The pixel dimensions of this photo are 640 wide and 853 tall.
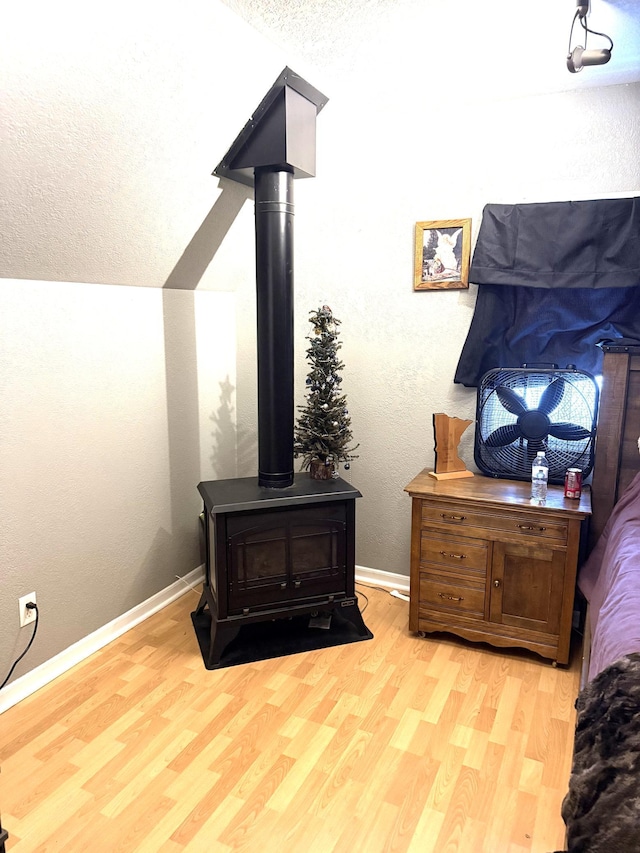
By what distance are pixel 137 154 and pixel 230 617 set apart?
179 centimetres

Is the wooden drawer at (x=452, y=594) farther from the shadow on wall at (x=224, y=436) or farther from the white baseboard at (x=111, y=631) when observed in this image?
the shadow on wall at (x=224, y=436)

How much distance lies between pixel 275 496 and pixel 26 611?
1.02 metres

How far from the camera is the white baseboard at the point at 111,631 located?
7.17 feet

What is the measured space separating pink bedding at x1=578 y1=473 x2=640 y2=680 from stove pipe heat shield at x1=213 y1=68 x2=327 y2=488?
Answer: 129 cm

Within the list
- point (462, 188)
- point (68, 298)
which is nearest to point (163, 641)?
point (68, 298)

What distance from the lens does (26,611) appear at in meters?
2.21

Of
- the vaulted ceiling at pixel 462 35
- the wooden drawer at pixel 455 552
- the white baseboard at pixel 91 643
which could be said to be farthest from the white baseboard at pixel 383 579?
the vaulted ceiling at pixel 462 35

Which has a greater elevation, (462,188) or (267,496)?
(462,188)

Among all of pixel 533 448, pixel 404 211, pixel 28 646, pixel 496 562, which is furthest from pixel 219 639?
pixel 404 211

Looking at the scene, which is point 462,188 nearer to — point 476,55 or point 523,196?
point 523,196

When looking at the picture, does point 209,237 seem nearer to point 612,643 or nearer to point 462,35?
point 462,35

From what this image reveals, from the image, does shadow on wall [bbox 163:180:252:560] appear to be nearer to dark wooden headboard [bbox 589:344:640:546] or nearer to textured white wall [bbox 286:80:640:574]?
textured white wall [bbox 286:80:640:574]

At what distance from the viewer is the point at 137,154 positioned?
209 centimetres

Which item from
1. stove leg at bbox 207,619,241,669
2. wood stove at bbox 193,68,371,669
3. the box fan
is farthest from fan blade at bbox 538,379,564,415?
stove leg at bbox 207,619,241,669
